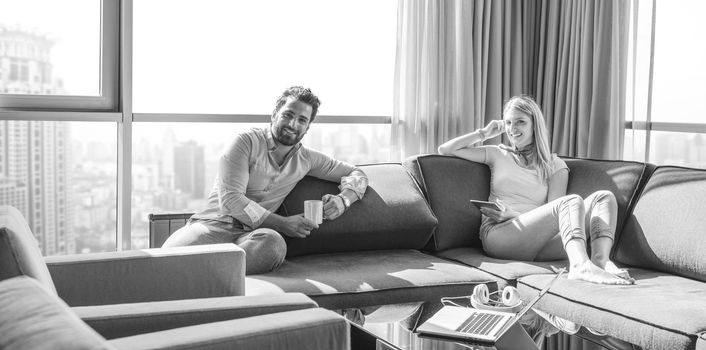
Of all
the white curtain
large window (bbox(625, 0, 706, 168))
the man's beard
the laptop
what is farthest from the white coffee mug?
large window (bbox(625, 0, 706, 168))

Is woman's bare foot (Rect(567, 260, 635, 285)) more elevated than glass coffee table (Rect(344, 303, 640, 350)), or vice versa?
woman's bare foot (Rect(567, 260, 635, 285))

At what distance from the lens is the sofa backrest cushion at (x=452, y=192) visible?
3516 mm

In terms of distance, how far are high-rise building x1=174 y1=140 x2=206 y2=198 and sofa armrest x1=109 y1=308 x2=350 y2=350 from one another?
2.49 metres

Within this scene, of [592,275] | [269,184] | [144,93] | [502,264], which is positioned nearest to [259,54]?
[144,93]

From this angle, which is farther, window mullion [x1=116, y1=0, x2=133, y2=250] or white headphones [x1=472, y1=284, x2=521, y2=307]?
window mullion [x1=116, y1=0, x2=133, y2=250]

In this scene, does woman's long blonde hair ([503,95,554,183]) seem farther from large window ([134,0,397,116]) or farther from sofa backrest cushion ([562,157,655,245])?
large window ([134,0,397,116])

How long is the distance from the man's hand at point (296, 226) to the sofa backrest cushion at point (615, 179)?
52.5 inches

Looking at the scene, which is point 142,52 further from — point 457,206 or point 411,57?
point 457,206

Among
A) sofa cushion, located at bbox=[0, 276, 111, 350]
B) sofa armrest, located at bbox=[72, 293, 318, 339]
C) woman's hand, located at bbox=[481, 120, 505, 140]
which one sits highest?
woman's hand, located at bbox=[481, 120, 505, 140]

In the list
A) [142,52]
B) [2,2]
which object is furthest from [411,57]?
[2,2]

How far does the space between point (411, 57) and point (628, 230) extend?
1713 mm

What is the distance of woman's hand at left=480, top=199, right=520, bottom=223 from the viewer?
336 cm

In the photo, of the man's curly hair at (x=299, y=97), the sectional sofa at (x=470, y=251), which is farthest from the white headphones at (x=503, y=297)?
the man's curly hair at (x=299, y=97)

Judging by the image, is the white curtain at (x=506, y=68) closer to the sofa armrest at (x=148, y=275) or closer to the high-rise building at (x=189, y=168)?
the high-rise building at (x=189, y=168)
